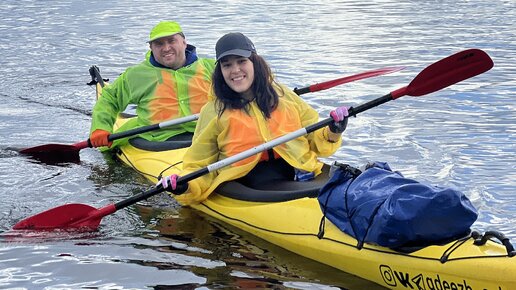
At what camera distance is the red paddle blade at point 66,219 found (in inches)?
265

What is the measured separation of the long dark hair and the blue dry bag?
1023 millimetres

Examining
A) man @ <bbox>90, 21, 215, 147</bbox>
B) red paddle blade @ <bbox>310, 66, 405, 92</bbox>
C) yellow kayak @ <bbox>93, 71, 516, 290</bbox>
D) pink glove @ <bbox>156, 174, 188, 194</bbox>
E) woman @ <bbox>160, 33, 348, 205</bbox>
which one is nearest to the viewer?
yellow kayak @ <bbox>93, 71, 516, 290</bbox>

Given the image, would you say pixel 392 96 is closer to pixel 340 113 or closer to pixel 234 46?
pixel 340 113

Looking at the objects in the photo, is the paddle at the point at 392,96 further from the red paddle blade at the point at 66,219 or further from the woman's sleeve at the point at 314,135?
the woman's sleeve at the point at 314,135

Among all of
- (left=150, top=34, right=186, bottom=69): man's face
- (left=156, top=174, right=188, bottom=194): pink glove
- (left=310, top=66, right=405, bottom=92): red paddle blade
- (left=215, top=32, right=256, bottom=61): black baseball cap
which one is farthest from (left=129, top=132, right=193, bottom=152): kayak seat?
(left=215, top=32, right=256, bottom=61): black baseball cap

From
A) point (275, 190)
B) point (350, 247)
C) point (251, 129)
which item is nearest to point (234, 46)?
point (251, 129)

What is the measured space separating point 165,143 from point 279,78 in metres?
6.02

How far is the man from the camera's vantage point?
28.5ft

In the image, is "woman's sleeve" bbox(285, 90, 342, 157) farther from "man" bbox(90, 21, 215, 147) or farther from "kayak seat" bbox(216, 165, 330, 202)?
"man" bbox(90, 21, 215, 147)

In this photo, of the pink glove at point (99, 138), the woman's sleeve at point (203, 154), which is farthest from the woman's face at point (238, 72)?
the pink glove at point (99, 138)

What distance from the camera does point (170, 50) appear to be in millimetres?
8633

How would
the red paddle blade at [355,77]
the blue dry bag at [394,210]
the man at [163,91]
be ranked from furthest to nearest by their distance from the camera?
1. the man at [163,91]
2. the red paddle blade at [355,77]
3. the blue dry bag at [394,210]

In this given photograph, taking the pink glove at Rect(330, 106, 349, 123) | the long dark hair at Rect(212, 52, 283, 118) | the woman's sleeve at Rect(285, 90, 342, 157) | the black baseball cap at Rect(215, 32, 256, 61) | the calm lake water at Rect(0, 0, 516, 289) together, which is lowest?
the calm lake water at Rect(0, 0, 516, 289)

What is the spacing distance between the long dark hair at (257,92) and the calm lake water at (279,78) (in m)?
0.91
